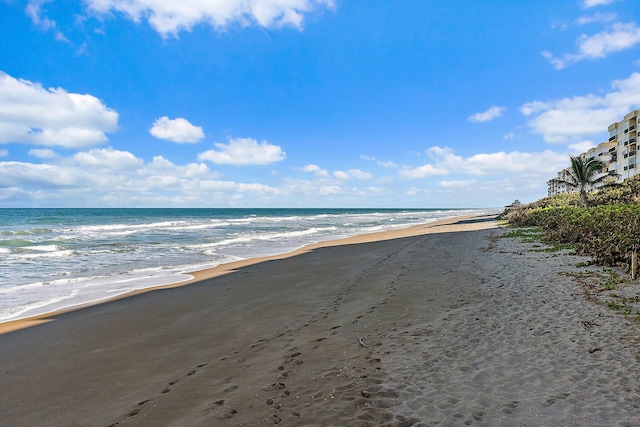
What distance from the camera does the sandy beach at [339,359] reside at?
4090mm

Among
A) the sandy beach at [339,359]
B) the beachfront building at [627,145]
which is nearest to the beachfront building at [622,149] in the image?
the beachfront building at [627,145]

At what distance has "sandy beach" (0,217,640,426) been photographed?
4090 millimetres

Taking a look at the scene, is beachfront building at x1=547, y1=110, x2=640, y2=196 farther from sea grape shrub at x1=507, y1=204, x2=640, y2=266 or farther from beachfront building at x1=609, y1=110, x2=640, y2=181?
sea grape shrub at x1=507, y1=204, x2=640, y2=266

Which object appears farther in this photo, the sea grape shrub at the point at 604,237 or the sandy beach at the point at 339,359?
the sea grape shrub at the point at 604,237

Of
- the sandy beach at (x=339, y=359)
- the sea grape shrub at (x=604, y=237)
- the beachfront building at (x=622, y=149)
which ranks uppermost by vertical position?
the beachfront building at (x=622, y=149)

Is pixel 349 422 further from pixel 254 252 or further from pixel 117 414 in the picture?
pixel 254 252

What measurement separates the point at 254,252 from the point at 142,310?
39.5ft

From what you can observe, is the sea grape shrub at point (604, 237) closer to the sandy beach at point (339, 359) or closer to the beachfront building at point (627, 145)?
the sandy beach at point (339, 359)

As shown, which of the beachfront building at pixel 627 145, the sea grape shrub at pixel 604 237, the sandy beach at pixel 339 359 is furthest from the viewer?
the beachfront building at pixel 627 145

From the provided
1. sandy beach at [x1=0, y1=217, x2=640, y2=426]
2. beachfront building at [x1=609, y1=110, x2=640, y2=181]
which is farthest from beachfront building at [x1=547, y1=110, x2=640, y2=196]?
sandy beach at [x1=0, y1=217, x2=640, y2=426]

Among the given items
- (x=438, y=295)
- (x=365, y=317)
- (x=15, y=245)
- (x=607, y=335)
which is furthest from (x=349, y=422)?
(x=15, y=245)

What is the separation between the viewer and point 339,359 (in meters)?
5.45

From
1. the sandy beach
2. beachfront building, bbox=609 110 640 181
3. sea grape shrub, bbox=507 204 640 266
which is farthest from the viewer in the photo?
beachfront building, bbox=609 110 640 181

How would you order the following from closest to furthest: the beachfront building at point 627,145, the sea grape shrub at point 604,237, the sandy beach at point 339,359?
the sandy beach at point 339,359 → the sea grape shrub at point 604,237 → the beachfront building at point 627,145
